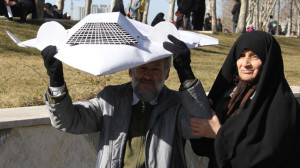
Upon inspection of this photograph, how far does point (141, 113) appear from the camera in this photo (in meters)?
2.71

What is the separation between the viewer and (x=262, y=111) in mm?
2568

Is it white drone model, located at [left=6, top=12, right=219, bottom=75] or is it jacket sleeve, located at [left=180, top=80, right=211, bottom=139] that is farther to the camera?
jacket sleeve, located at [left=180, top=80, right=211, bottom=139]

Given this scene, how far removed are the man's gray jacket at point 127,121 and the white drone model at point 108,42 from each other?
0.33m

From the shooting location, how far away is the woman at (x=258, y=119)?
256cm

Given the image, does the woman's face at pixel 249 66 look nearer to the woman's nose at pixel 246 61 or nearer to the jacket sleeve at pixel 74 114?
the woman's nose at pixel 246 61

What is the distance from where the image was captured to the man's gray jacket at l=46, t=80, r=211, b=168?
8.39ft

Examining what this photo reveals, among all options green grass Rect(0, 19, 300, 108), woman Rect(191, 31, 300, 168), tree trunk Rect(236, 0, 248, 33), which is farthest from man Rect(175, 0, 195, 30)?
woman Rect(191, 31, 300, 168)

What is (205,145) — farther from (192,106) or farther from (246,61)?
(246,61)

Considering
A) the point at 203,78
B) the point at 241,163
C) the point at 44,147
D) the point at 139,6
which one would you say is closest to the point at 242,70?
the point at 241,163

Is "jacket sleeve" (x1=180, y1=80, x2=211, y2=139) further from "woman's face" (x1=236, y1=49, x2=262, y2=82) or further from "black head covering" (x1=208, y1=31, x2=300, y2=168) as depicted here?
"woman's face" (x1=236, y1=49, x2=262, y2=82)

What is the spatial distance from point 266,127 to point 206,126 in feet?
1.18

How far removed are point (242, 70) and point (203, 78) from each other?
4.96 metres

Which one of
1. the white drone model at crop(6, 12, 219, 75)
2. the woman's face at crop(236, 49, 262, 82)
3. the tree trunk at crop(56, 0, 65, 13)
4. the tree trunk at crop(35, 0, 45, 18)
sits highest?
the tree trunk at crop(56, 0, 65, 13)

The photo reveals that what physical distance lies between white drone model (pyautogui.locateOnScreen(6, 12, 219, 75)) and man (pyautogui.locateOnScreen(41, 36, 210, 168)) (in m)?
0.10
